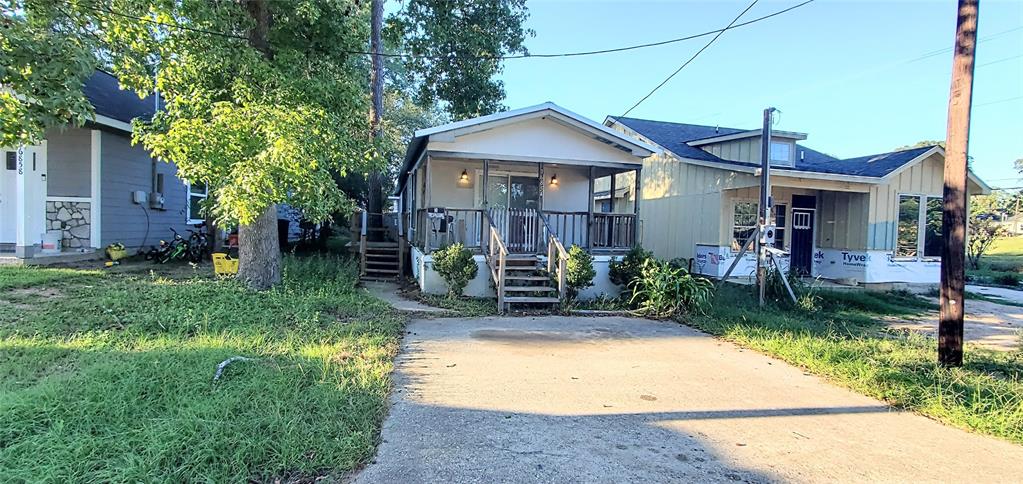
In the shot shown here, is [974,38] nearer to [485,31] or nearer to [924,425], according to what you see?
[924,425]

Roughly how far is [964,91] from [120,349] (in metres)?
8.63

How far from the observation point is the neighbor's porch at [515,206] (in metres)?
9.72

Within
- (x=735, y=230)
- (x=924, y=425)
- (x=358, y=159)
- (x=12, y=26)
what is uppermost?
(x=12, y=26)

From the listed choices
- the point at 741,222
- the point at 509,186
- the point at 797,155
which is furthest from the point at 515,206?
the point at 797,155

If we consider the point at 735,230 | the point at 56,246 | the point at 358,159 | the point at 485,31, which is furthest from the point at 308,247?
the point at 735,230

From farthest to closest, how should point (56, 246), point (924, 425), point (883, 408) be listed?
1. point (56, 246)
2. point (883, 408)
3. point (924, 425)

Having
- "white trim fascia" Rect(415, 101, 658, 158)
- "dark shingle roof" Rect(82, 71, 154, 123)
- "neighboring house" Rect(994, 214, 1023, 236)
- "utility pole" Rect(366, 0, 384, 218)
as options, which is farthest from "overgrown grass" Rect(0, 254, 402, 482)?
"neighboring house" Rect(994, 214, 1023, 236)

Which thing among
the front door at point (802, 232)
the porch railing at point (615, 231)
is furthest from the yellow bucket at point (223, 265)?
the front door at point (802, 232)

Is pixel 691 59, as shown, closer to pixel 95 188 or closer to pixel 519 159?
pixel 519 159

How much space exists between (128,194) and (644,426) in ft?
41.4

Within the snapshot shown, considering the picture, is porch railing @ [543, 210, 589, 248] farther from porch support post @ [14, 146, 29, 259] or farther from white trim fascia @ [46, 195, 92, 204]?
porch support post @ [14, 146, 29, 259]

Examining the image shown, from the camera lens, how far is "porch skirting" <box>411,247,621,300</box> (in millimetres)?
9008

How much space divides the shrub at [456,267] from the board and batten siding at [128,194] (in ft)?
24.3

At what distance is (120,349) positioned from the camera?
4.50 m
